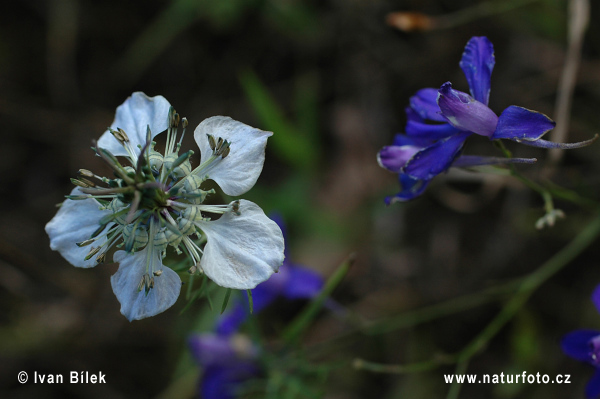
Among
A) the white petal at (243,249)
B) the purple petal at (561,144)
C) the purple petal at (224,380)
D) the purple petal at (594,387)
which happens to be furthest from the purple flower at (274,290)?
the purple petal at (561,144)

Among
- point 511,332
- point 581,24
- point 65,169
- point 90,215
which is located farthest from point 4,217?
point 581,24

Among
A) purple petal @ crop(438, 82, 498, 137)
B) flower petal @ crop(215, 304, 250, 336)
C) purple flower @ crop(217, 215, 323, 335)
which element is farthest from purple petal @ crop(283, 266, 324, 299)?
purple petal @ crop(438, 82, 498, 137)

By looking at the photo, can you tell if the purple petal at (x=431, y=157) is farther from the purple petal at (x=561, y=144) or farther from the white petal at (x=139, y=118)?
the white petal at (x=139, y=118)

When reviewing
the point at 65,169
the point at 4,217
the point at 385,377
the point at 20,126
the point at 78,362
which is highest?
the point at 20,126

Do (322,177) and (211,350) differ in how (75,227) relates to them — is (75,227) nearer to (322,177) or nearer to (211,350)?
(211,350)

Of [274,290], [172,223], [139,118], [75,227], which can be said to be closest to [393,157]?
[172,223]

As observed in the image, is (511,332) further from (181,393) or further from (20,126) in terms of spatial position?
(20,126)

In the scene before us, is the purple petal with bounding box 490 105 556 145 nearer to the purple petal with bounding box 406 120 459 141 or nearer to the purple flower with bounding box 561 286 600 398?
the purple petal with bounding box 406 120 459 141

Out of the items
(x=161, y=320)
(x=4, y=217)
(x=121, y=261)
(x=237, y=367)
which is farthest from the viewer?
(x=4, y=217)
